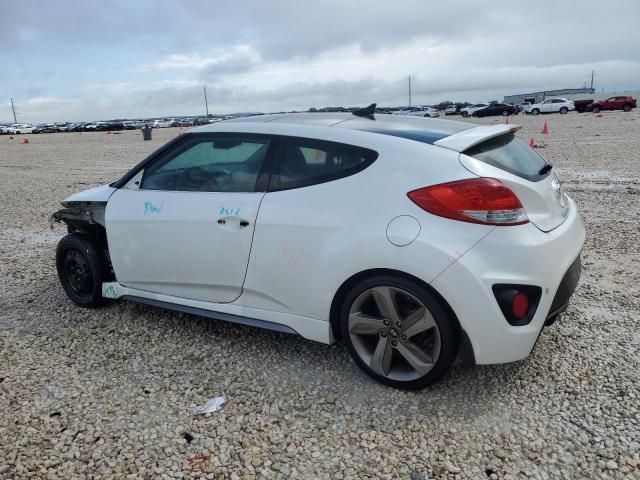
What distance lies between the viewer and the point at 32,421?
2.93 m

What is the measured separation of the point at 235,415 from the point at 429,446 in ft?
3.53

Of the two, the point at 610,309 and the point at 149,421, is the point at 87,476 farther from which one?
the point at 610,309

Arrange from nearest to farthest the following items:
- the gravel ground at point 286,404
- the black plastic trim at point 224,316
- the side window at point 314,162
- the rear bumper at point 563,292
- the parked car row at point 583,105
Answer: the gravel ground at point 286,404 < the rear bumper at point 563,292 < the side window at point 314,162 < the black plastic trim at point 224,316 < the parked car row at point 583,105

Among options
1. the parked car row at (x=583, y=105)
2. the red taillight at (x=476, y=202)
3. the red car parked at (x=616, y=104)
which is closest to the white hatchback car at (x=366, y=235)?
the red taillight at (x=476, y=202)

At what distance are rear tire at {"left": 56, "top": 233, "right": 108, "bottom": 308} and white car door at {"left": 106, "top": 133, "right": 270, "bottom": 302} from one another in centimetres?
32

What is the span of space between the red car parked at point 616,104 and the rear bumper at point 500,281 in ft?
155

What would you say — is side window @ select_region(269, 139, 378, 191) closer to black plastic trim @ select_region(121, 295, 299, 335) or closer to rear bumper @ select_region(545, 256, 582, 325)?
black plastic trim @ select_region(121, 295, 299, 335)

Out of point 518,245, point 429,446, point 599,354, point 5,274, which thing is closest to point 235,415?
point 429,446

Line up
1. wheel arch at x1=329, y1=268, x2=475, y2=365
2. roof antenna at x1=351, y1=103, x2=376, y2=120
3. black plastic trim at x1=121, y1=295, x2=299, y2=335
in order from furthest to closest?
roof antenna at x1=351, y1=103, x2=376, y2=120, black plastic trim at x1=121, y1=295, x2=299, y2=335, wheel arch at x1=329, y1=268, x2=475, y2=365

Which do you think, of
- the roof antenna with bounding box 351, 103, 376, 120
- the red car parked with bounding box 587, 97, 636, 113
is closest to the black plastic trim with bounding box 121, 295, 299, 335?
the roof antenna with bounding box 351, 103, 376, 120

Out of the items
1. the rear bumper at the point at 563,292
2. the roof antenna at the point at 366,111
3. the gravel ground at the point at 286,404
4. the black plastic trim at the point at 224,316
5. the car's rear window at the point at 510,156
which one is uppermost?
the roof antenna at the point at 366,111

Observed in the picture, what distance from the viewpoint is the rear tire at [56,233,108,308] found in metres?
4.28

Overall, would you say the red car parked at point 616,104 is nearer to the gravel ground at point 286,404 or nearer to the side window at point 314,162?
the gravel ground at point 286,404

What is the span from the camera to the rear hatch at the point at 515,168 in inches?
110
